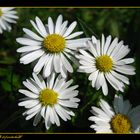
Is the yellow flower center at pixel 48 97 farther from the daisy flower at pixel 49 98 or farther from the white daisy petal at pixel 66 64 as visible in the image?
the white daisy petal at pixel 66 64

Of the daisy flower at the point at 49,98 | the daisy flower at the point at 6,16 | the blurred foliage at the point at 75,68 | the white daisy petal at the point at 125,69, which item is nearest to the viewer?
the daisy flower at the point at 49,98

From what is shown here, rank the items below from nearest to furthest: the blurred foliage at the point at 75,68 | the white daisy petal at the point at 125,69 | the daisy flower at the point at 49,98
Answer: the daisy flower at the point at 49,98 → the white daisy petal at the point at 125,69 → the blurred foliage at the point at 75,68

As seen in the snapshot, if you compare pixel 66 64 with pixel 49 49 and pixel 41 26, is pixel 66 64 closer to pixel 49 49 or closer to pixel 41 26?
pixel 49 49

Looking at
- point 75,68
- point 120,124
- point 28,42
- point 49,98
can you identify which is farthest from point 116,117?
point 28,42

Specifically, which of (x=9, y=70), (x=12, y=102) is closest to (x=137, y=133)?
(x=12, y=102)

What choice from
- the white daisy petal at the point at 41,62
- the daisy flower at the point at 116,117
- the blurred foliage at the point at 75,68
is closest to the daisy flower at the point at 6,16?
the blurred foliage at the point at 75,68

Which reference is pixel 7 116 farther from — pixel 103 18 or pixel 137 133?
pixel 103 18

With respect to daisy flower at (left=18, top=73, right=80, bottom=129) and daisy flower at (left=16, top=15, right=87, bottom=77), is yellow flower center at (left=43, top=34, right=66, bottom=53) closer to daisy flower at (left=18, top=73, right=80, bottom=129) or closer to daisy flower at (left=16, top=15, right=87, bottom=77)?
daisy flower at (left=16, top=15, right=87, bottom=77)
